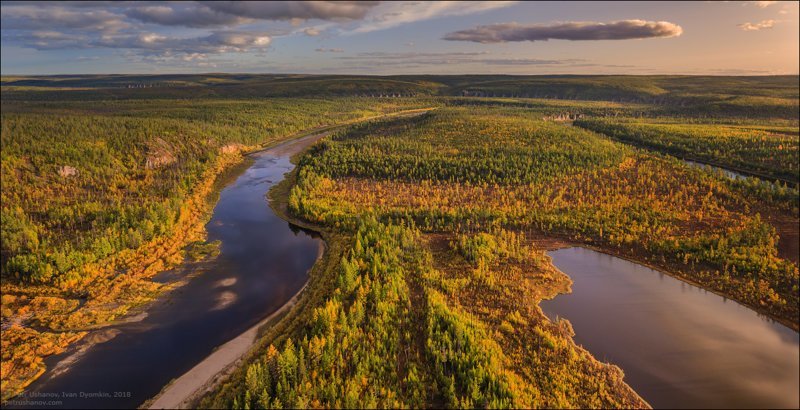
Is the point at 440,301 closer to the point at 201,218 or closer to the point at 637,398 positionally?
the point at 637,398

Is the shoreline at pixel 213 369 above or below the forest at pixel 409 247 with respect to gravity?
below

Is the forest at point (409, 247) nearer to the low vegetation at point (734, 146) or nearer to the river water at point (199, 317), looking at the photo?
the low vegetation at point (734, 146)

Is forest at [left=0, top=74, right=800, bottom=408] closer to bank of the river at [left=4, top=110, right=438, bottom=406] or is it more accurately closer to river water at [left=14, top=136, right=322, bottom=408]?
bank of the river at [left=4, top=110, right=438, bottom=406]

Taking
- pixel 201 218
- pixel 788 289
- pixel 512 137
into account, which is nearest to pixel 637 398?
pixel 788 289

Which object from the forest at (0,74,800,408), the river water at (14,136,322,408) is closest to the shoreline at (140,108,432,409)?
the river water at (14,136,322,408)

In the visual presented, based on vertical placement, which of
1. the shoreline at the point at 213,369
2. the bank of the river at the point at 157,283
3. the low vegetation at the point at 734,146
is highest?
the low vegetation at the point at 734,146

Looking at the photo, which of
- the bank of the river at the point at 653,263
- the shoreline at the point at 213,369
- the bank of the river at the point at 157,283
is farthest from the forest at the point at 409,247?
the shoreline at the point at 213,369

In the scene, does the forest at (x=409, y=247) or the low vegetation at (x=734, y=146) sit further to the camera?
the low vegetation at (x=734, y=146)
